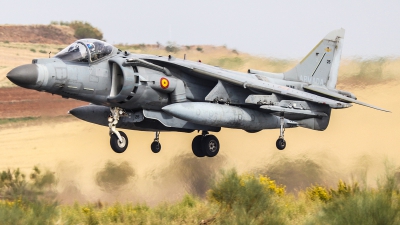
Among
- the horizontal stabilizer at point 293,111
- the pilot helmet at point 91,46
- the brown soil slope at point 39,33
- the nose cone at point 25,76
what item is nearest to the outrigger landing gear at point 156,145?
the horizontal stabilizer at point 293,111

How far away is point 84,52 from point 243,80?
322cm

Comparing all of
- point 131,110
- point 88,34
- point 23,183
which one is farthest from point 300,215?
point 88,34

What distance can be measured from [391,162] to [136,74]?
18.7ft

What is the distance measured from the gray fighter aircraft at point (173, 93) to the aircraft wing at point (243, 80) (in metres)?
0.02

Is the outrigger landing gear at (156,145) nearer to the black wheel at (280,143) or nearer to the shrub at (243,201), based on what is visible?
the shrub at (243,201)

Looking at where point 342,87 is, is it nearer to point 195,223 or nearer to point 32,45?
point 195,223

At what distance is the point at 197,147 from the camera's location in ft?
66.5

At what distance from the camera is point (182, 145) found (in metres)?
21.1

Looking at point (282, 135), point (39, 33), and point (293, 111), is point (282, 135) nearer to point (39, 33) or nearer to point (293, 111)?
point (293, 111)

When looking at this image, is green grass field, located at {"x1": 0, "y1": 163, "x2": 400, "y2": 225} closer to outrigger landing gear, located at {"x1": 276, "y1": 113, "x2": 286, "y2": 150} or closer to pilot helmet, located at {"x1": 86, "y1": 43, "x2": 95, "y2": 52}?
outrigger landing gear, located at {"x1": 276, "y1": 113, "x2": 286, "y2": 150}

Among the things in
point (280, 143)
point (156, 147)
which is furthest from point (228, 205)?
point (156, 147)

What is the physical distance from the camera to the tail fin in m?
21.3

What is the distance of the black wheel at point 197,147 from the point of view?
797 inches

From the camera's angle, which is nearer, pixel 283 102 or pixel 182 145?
pixel 283 102
